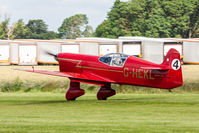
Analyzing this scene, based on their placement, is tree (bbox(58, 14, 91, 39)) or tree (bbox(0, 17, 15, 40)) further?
tree (bbox(58, 14, 91, 39))

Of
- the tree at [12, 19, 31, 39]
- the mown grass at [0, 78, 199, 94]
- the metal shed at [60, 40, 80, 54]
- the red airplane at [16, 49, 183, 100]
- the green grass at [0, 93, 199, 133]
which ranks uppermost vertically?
the tree at [12, 19, 31, 39]

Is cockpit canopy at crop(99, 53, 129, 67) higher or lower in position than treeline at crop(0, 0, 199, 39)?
lower

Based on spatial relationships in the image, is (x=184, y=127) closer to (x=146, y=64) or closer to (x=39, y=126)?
(x=39, y=126)

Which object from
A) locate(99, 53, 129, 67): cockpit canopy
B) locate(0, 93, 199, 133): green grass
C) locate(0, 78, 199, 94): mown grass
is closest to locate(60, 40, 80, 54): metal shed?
locate(0, 78, 199, 94): mown grass

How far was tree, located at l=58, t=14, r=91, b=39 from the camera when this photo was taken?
181500 millimetres

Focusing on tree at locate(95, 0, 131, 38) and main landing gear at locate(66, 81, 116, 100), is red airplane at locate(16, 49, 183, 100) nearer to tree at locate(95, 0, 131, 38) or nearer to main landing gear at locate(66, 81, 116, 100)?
main landing gear at locate(66, 81, 116, 100)

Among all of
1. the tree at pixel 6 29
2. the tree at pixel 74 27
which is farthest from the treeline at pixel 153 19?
the tree at pixel 74 27

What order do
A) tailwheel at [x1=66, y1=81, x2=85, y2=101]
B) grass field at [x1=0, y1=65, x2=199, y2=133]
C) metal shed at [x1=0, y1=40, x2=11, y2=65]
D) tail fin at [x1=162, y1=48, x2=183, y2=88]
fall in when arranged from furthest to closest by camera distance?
metal shed at [x1=0, y1=40, x2=11, y2=65] → tailwheel at [x1=66, y1=81, x2=85, y2=101] → tail fin at [x1=162, y1=48, x2=183, y2=88] → grass field at [x1=0, y1=65, x2=199, y2=133]

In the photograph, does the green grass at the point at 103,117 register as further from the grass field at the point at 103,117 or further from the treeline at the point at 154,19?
the treeline at the point at 154,19

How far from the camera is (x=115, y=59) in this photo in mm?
21672

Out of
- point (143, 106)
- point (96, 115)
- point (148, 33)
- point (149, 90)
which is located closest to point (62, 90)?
point (149, 90)

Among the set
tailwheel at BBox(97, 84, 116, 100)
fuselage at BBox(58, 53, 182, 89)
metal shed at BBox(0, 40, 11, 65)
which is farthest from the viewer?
metal shed at BBox(0, 40, 11, 65)

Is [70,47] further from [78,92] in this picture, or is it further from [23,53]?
[78,92]

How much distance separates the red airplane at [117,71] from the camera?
20.3 meters
